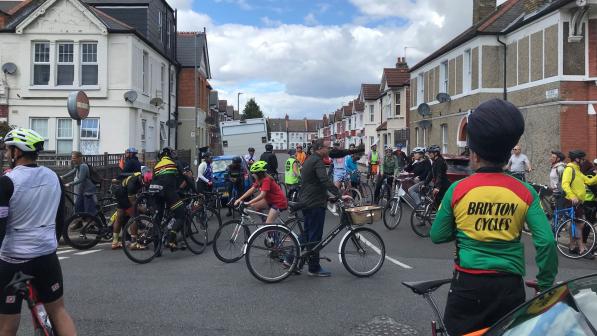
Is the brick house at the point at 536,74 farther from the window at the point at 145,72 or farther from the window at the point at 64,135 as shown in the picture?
the window at the point at 64,135

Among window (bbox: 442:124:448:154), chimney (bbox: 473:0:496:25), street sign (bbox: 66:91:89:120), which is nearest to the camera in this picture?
street sign (bbox: 66:91:89:120)

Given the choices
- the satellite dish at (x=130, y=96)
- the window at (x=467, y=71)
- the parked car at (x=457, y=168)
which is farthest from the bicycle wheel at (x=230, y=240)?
the window at (x=467, y=71)

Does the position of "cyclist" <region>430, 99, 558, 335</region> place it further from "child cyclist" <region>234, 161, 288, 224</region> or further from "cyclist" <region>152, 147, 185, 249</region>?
"cyclist" <region>152, 147, 185, 249</region>

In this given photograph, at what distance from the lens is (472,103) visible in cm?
2591

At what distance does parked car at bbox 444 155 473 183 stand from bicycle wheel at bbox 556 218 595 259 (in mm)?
5257

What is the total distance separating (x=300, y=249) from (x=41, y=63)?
20.6 meters

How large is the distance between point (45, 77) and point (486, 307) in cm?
2480

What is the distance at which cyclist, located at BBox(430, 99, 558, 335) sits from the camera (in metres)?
3.00

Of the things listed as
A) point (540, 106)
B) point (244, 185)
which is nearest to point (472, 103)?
point (540, 106)

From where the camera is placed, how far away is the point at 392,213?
13.1m

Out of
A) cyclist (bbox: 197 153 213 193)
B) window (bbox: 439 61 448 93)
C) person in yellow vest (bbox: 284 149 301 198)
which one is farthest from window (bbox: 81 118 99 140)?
window (bbox: 439 61 448 93)

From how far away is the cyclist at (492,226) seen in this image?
9.86 ft

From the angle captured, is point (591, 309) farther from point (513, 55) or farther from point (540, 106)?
point (513, 55)

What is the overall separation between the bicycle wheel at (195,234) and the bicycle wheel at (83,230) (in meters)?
1.85
